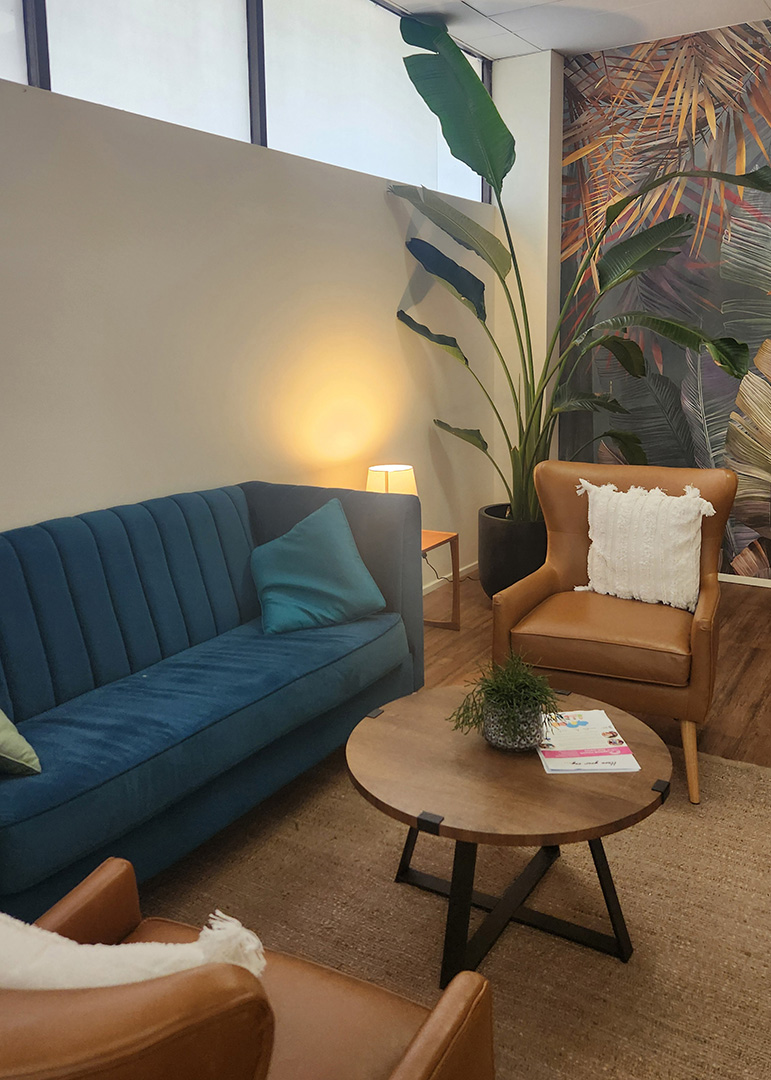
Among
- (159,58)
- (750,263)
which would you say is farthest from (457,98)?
(750,263)

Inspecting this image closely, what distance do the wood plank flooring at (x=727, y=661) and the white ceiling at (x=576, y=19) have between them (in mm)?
2804

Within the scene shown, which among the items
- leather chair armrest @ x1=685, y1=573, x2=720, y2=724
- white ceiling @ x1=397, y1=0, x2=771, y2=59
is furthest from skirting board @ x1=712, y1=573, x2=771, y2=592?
white ceiling @ x1=397, y1=0, x2=771, y2=59

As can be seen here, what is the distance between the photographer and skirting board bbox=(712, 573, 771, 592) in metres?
4.74

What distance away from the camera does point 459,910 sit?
5.88ft

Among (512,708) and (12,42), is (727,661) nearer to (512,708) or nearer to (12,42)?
(512,708)

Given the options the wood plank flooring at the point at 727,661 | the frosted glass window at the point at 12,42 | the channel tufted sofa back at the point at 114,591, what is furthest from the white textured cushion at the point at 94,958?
the frosted glass window at the point at 12,42

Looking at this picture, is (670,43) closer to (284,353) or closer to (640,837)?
(284,353)

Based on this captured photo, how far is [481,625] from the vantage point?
164 inches

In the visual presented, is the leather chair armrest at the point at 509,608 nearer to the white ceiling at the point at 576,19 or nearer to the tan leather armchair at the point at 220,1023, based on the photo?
the tan leather armchair at the point at 220,1023

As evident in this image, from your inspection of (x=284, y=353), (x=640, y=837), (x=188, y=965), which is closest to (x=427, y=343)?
(x=284, y=353)

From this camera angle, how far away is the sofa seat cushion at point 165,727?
5.89 feet

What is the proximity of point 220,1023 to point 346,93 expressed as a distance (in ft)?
12.9

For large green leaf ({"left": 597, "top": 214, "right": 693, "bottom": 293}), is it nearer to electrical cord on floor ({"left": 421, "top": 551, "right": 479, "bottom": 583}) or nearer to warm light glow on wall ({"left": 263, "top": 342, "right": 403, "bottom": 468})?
warm light glow on wall ({"left": 263, "top": 342, "right": 403, "bottom": 468})

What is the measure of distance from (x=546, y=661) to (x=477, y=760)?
0.92m
